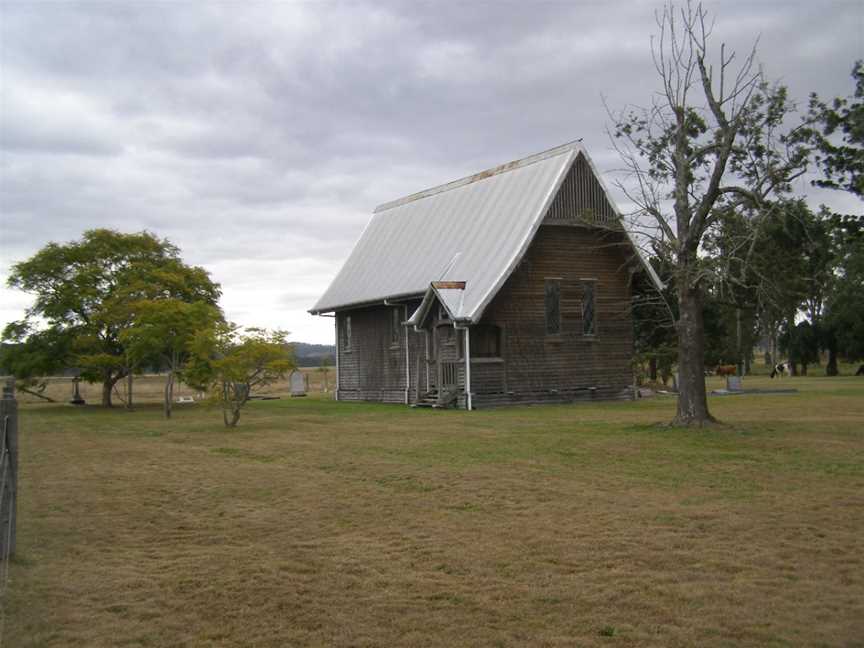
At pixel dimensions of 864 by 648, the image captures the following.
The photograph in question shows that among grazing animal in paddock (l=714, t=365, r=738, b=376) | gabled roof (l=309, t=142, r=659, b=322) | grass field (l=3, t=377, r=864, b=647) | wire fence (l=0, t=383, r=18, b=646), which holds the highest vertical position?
gabled roof (l=309, t=142, r=659, b=322)

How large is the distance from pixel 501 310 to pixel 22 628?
78.2 ft

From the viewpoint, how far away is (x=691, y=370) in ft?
63.4

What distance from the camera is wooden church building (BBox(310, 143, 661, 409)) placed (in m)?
28.9

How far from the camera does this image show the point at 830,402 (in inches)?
1129

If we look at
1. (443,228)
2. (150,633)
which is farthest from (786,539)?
(443,228)

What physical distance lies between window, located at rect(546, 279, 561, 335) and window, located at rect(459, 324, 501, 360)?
2.04 meters

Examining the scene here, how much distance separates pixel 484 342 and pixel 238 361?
8950mm

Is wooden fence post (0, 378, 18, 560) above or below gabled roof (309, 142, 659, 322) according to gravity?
below

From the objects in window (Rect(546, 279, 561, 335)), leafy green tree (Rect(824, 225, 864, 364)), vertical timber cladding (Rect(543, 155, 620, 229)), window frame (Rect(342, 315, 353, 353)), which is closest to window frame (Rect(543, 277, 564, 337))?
window (Rect(546, 279, 561, 335))

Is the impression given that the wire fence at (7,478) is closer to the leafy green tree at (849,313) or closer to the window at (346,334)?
the window at (346,334)

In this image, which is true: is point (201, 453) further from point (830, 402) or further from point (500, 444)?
point (830, 402)

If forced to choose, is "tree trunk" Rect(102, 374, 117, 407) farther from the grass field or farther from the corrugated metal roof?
the grass field

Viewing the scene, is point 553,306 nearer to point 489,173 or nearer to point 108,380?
point 489,173

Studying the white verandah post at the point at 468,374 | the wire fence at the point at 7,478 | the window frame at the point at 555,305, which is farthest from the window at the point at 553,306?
the wire fence at the point at 7,478
